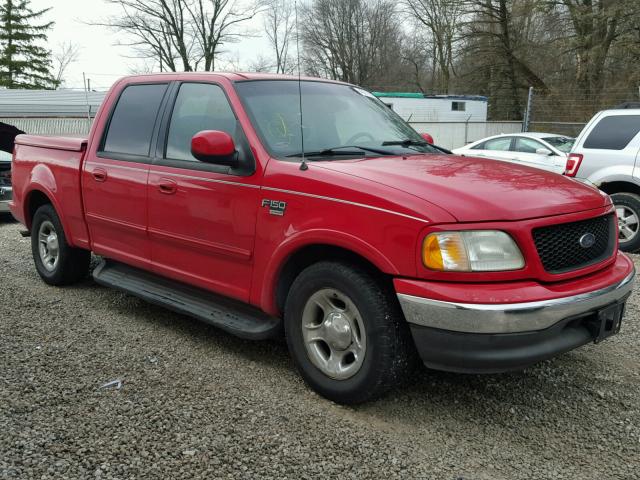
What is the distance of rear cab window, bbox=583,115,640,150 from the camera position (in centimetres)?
759

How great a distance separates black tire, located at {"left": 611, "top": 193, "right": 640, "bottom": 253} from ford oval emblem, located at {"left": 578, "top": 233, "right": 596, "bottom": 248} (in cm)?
478

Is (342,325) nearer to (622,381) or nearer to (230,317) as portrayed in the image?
(230,317)

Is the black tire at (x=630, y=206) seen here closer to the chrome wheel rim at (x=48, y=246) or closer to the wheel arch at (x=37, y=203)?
the wheel arch at (x=37, y=203)

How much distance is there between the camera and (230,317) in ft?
12.9

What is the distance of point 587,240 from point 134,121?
3.35 m

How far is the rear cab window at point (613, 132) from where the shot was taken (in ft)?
24.9

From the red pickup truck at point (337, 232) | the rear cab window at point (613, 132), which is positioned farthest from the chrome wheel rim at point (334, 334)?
the rear cab window at point (613, 132)

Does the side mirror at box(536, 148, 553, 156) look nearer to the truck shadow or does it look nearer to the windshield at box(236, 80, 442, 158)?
the windshield at box(236, 80, 442, 158)

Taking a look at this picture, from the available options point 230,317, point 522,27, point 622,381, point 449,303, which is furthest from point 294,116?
point 522,27

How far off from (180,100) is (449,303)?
259 cm

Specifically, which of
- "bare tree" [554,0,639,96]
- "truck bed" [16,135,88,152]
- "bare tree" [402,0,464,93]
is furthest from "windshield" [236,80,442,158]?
"bare tree" [402,0,464,93]

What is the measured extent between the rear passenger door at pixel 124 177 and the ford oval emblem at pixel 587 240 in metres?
2.90

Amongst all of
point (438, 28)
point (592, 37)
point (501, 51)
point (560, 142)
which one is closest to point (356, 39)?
point (438, 28)

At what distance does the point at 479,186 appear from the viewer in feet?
10.4
